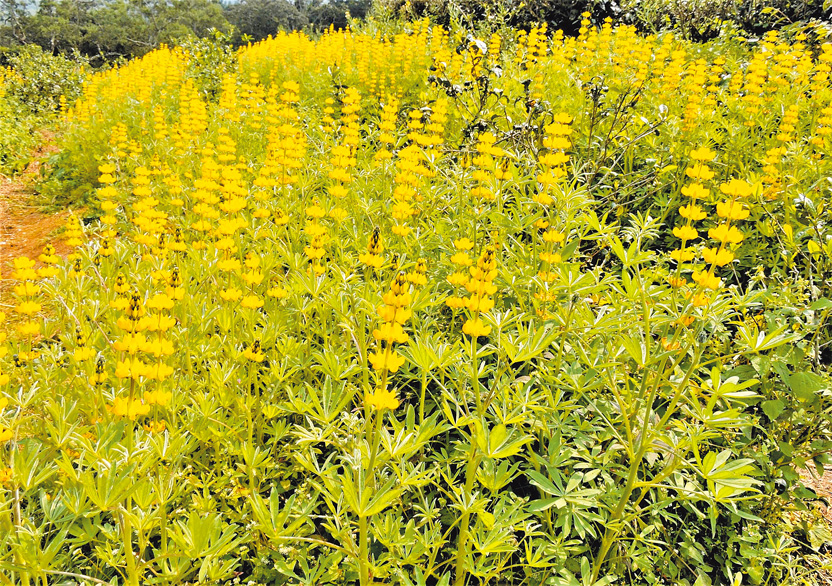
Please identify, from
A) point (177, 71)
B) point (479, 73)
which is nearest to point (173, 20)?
point (177, 71)

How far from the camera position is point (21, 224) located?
5340 millimetres

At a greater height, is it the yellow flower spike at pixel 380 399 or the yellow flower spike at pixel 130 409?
the yellow flower spike at pixel 380 399

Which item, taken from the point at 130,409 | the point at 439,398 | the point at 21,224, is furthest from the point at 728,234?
the point at 21,224

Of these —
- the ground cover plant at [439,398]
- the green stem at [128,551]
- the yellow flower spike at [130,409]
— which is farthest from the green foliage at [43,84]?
the green stem at [128,551]

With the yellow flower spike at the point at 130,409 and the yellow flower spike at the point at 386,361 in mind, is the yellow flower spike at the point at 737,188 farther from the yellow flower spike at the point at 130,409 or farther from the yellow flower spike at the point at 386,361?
the yellow flower spike at the point at 130,409

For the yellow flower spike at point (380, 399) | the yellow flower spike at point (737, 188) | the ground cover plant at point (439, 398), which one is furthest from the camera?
the yellow flower spike at point (737, 188)

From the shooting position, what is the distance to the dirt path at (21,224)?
4.47m

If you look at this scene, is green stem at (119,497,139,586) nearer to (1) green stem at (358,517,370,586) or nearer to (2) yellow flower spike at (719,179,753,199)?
(1) green stem at (358,517,370,586)

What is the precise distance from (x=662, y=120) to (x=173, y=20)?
219 ft

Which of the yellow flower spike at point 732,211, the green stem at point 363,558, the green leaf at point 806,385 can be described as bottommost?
the green stem at point 363,558

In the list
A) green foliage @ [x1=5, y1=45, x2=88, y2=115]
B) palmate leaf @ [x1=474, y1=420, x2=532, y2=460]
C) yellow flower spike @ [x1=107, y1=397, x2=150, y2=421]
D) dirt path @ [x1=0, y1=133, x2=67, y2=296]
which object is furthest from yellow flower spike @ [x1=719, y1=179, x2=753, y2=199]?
green foliage @ [x1=5, y1=45, x2=88, y2=115]

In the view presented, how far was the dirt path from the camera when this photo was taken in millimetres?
4473

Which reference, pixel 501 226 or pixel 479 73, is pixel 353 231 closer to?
pixel 501 226

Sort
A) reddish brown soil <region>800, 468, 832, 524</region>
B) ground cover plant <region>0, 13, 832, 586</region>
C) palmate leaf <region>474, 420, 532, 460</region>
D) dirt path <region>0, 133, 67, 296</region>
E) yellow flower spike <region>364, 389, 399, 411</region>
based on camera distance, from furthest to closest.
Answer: dirt path <region>0, 133, 67, 296</region>
reddish brown soil <region>800, 468, 832, 524</region>
ground cover plant <region>0, 13, 832, 586</region>
palmate leaf <region>474, 420, 532, 460</region>
yellow flower spike <region>364, 389, 399, 411</region>
